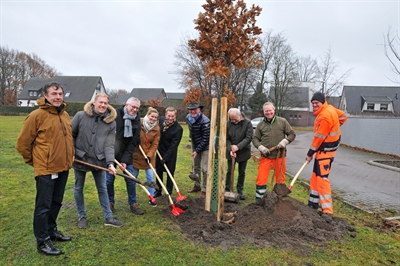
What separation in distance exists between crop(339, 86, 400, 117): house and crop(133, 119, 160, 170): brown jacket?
48649 mm

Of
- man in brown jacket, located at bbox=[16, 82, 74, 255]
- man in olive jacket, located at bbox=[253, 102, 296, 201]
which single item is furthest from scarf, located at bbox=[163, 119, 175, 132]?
man in brown jacket, located at bbox=[16, 82, 74, 255]

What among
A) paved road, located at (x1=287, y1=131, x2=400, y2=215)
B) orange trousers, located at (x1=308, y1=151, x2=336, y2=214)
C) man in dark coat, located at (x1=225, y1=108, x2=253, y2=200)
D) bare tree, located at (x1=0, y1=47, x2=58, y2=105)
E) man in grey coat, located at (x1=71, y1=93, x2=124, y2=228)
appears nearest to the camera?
man in grey coat, located at (x1=71, y1=93, x2=124, y2=228)

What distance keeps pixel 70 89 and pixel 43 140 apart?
6025cm

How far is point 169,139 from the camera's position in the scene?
589 centimetres

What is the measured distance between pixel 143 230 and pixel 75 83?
61.1 meters

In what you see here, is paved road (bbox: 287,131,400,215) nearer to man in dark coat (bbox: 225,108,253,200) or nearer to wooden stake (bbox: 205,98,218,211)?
man in dark coat (bbox: 225,108,253,200)

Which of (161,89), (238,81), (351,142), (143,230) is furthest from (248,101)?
(143,230)

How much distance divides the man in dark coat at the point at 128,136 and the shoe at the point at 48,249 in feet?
5.16

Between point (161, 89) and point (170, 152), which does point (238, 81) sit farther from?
point (161, 89)

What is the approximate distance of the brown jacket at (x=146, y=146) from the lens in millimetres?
5320

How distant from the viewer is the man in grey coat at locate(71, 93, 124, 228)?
4.05 meters

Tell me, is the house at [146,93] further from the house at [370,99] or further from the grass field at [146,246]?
the grass field at [146,246]

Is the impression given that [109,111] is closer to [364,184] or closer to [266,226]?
[266,226]

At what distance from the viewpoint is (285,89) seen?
137 ft
